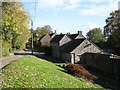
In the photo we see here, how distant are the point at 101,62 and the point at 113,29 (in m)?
20.5

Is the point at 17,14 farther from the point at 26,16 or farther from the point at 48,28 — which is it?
the point at 48,28

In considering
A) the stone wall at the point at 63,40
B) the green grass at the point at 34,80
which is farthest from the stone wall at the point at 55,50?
the green grass at the point at 34,80

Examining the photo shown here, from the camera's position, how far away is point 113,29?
142ft

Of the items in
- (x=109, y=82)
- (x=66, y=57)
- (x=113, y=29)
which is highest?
(x=113, y=29)

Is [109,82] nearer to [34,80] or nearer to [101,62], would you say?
[101,62]

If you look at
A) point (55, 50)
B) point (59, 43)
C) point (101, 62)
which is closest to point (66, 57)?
point (59, 43)

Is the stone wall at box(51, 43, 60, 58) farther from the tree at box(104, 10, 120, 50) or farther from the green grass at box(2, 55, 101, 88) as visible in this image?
the green grass at box(2, 55, 101, 88)

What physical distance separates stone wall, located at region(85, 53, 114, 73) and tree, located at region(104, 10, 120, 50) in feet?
33.3

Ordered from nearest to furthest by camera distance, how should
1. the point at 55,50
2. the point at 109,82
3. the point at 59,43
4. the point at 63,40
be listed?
the point at 109,82
the point at 59,43
the point at 63,40
the point at 55,50

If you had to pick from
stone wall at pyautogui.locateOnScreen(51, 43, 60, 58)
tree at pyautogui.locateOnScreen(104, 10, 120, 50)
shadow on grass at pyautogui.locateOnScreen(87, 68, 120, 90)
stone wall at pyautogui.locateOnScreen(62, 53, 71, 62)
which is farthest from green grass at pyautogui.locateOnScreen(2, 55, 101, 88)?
stone wall at pyautogui.locateOnScreen(51, 43, 60, 58)

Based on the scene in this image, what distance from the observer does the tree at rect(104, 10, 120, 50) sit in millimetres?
37450

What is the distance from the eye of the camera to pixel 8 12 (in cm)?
1530

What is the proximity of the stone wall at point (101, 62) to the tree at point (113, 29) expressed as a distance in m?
10.2

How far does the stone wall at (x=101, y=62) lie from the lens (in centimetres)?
2382
